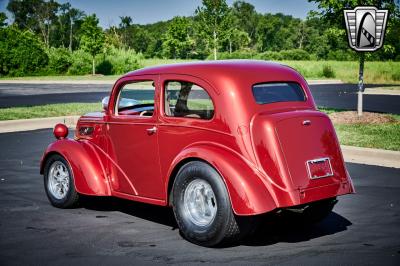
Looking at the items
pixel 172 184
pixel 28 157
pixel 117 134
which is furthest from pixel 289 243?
pixel 28 157

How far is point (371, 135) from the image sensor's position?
40.9 ft

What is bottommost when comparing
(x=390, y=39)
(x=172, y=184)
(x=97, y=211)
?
(x=97, y=211)

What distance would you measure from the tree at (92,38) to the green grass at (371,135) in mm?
36803

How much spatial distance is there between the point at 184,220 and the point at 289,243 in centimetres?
102

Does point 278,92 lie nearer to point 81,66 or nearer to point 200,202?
point 200,202

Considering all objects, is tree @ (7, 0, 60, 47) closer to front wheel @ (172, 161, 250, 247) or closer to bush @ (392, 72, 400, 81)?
bush @ (392, 72, 400, 81)

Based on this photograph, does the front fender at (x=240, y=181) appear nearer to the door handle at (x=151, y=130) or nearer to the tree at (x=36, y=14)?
the door handle at (x=151, y=130)

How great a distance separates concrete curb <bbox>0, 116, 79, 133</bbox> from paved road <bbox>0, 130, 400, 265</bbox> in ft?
24.6

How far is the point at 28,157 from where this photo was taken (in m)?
11.0

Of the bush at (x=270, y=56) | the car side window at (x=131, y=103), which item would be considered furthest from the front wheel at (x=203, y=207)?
the bush at (x=270, y=56)

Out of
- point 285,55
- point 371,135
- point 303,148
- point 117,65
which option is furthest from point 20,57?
point 303,148

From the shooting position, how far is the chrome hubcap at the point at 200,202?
5.40 meters

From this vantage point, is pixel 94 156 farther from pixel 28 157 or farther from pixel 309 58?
pixel 309 58

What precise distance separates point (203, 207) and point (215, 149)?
1.92ft
